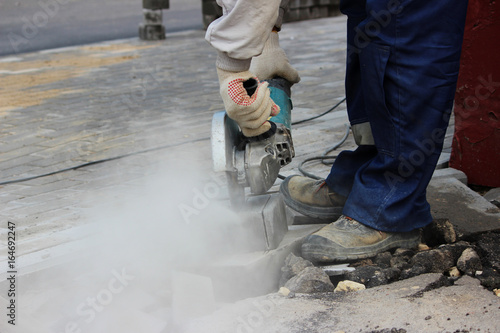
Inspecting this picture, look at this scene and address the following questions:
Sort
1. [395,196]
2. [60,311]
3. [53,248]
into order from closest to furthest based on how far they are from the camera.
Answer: [60,311] → [395,196] → [53,248]

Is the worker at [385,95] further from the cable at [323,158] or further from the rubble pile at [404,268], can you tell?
the cable at [323,158]

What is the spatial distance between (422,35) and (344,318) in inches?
39.7

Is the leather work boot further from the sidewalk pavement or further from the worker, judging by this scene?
the sidewalk pavement

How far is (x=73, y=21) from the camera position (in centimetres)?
1280

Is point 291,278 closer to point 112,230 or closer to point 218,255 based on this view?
point 218,255

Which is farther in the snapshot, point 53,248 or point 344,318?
point 53,248

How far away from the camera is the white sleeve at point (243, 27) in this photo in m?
1.95

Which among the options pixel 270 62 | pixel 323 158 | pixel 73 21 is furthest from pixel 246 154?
pixel 73 21

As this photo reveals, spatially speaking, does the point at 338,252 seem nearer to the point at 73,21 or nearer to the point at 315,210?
the point at 315,210

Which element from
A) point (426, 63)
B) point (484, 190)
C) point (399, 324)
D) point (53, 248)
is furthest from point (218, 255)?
point (484, 190)

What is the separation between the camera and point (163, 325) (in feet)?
6.20

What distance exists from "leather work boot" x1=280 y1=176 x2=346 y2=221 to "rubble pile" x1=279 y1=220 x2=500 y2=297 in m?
0.37

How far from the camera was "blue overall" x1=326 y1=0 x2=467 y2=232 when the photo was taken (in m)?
2.09

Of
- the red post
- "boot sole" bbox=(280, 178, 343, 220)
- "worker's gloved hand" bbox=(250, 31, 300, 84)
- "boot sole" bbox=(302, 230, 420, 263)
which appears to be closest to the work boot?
"boot sole" bbox=(302, 230, 420, 263)
